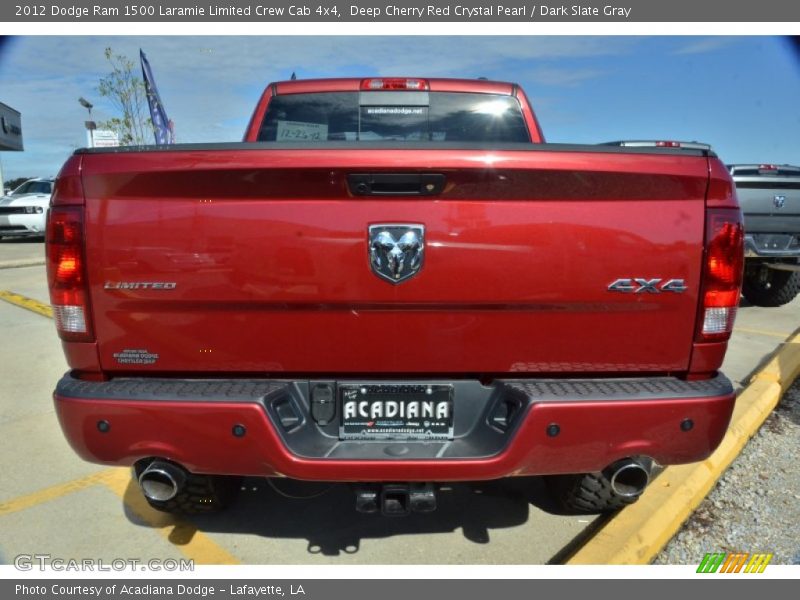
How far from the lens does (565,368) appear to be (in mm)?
2066

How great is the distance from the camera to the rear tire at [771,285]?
25.0 ft

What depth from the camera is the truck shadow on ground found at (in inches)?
103

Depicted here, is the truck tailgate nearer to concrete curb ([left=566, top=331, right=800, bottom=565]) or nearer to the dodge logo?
the dodge logo

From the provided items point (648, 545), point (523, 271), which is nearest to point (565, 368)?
point (523, 271)

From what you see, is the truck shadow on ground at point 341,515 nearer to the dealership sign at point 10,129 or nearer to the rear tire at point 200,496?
the rear tire at point 200,496

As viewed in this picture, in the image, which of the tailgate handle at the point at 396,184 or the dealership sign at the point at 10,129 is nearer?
the tailgate handle at the point at 396,184

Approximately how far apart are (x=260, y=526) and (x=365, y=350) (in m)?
1.20

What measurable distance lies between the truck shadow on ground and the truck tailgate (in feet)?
3.68

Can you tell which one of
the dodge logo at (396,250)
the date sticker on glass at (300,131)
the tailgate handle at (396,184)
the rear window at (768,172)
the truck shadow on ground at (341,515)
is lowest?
the truck shadow on ground at (341,515)

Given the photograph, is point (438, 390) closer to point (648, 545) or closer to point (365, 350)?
point (365, 350)

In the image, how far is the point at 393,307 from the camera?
6.44 feet

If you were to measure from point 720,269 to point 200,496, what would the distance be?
2254 millimetres

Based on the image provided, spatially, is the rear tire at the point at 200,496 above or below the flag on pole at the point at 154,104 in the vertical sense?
below

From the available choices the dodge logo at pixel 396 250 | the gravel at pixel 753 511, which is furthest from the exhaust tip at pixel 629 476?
the dodge logo at pixel 396 250
